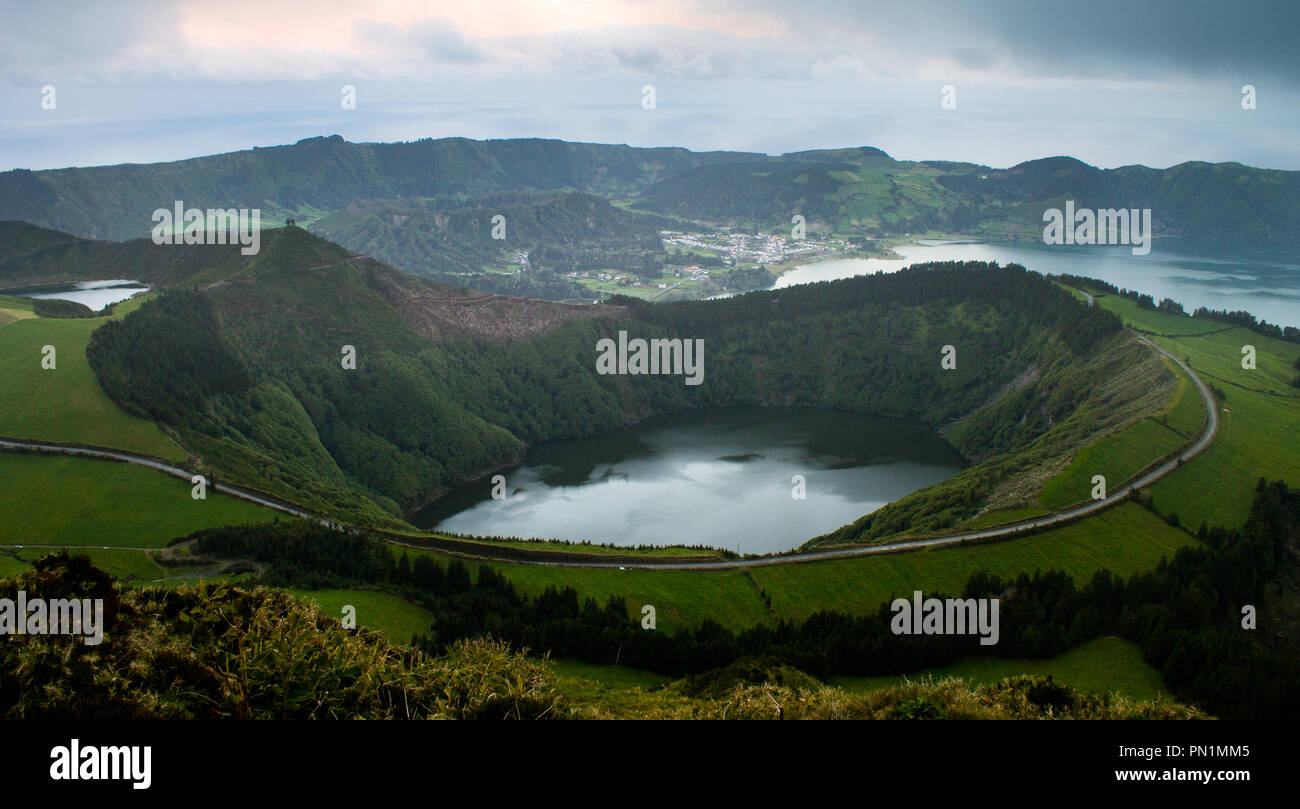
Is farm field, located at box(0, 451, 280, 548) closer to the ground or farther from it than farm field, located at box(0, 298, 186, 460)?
closer to the ground

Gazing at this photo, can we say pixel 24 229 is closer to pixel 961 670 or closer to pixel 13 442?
pixel 13 442

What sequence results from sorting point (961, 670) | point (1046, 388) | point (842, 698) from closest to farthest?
1. point (842, 698)
2. point (961, 670)
3. point (1046, 388)

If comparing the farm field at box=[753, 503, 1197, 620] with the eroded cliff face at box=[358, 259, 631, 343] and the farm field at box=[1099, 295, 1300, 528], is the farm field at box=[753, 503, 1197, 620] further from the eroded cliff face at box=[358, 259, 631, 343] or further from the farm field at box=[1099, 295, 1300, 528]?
the eroded cliff face at box=[358, 259, 631, 343]

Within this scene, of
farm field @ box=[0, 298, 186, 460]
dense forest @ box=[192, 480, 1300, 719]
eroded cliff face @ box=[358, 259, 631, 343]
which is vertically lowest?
dense forest @ box=[192, 480, 1300, 719]

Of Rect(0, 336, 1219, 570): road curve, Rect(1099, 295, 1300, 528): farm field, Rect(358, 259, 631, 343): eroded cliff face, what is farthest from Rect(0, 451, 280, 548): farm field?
Rect(1099, 295, 1300, 528): farm field

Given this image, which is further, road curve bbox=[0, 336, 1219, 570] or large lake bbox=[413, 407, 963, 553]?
large lake bbox=[413, 407, 963, 553]
